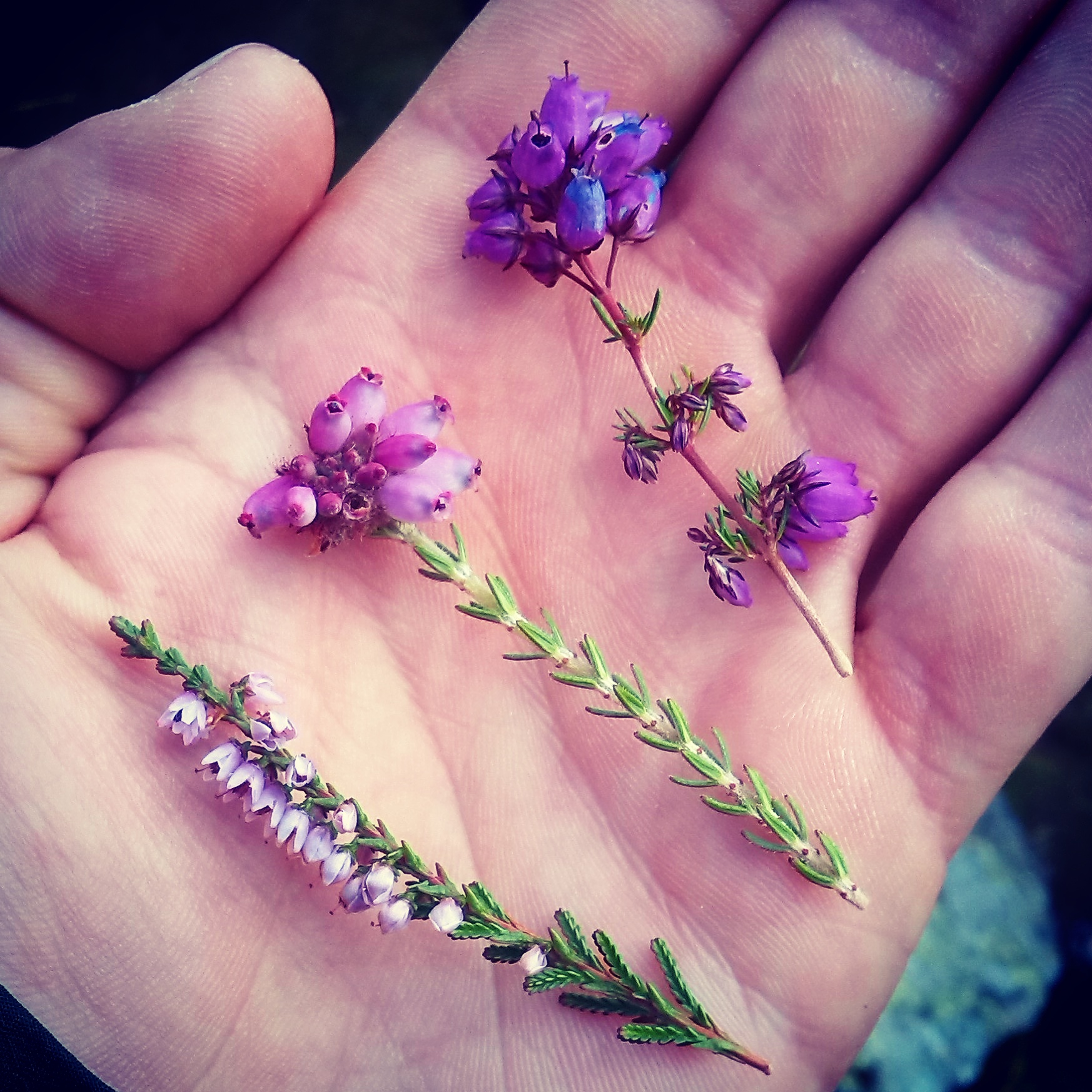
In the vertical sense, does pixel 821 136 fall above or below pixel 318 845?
above

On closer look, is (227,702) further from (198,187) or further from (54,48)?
(54,48)

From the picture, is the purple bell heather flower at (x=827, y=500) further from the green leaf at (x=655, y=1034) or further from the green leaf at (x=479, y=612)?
the green leaf at (x=655, y=1034)

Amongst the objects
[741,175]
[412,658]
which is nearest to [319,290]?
[412,658]

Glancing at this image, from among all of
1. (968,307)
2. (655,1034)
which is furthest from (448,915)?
(968,307)

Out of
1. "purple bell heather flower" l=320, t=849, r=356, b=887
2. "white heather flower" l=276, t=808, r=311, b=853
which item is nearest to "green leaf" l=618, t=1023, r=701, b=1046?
"purple bell heather flower" l=320, t=849, r=356, b=887

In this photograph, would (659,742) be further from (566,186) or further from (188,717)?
(566,186)

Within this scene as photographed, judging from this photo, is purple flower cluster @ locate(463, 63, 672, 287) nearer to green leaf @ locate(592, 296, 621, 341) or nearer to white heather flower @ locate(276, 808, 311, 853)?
green leaf @ locate(592, 296, 621, 341)
